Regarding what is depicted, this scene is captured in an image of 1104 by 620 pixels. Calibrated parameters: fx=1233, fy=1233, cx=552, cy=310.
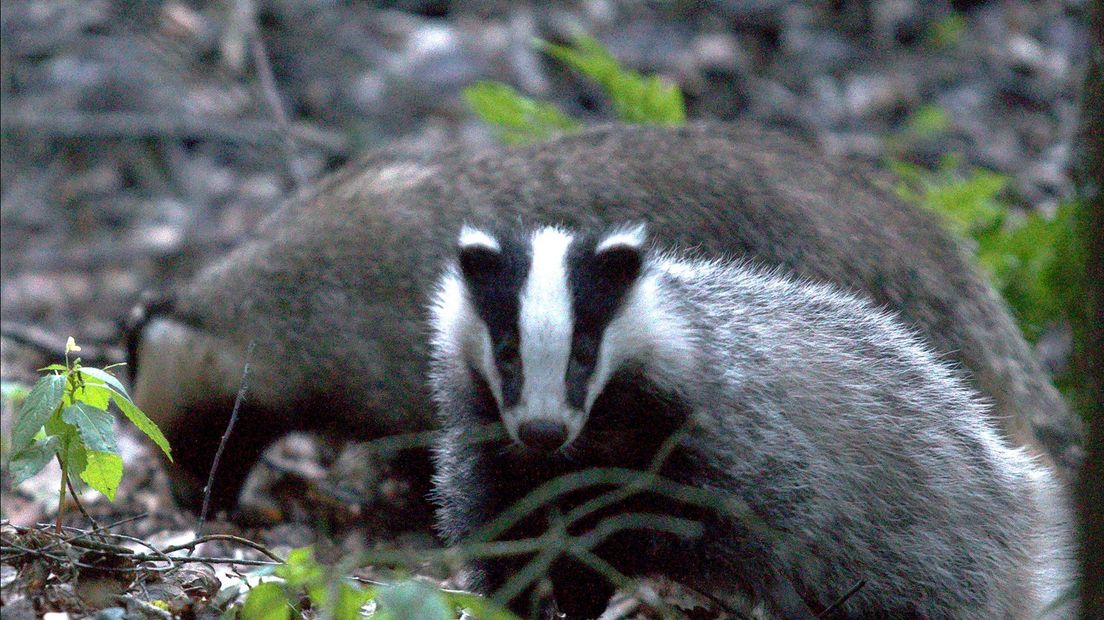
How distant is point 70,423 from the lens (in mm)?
3324

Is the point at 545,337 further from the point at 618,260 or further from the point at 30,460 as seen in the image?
the point at 30,460

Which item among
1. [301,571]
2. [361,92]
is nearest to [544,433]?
[301,571]

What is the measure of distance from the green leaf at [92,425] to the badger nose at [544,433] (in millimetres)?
1133

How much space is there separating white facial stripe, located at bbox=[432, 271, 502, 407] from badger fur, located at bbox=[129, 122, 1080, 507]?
175 centimetres

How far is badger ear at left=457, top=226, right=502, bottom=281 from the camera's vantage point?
3510mm

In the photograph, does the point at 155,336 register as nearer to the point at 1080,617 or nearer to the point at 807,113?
the point at 1080,617

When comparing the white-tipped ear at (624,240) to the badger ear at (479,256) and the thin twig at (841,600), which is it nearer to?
the badger ear at (479,256)

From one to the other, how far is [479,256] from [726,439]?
89 cm

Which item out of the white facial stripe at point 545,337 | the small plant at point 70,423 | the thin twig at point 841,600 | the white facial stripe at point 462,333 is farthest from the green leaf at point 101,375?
the thin twig at point 841,600

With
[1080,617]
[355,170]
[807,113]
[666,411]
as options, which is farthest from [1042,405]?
[807,113]

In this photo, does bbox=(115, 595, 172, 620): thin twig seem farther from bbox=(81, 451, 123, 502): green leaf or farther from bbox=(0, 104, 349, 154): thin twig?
bbox=(0, 104, 349, 154): thin twig

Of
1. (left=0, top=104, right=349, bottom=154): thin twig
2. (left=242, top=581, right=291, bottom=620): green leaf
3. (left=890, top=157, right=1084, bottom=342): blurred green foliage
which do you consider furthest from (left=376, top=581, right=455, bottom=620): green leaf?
(left=0, top=104, right=349, bottom=154): thin twig

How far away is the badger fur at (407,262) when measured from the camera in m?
5.45

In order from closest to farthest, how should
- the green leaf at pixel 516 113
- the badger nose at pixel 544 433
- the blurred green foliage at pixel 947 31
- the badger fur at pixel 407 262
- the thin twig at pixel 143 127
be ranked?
the badger nose at pixel 544 433, the badger fur at pixel 407 262, the green leaf at pixel 516 113, the thin twig at pixel 143 127, the blurred green foliage at pixel 947 31
